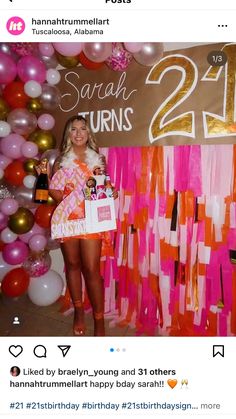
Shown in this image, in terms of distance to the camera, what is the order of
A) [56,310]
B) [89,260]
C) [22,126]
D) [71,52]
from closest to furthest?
[71,52]
[89,260]
[22,126]
[56,310]

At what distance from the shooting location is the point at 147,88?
146cm

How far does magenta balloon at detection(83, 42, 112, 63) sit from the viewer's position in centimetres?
127

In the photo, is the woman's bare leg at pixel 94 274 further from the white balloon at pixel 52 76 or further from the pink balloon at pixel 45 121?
the white balloon at pixel 52 76

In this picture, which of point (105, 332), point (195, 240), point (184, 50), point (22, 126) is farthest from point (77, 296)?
point (184, 50)

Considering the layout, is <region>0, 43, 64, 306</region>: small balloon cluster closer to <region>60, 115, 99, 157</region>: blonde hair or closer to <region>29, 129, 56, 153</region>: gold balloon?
<region>29, 129, 56, 153</region>: gold balloon

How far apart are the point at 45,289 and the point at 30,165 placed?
0.67 meters

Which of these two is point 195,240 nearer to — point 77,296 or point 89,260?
point 89,260

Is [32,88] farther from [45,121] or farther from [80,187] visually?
[80,187]

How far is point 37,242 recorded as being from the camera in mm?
1636

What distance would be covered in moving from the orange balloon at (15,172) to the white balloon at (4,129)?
0.15m
